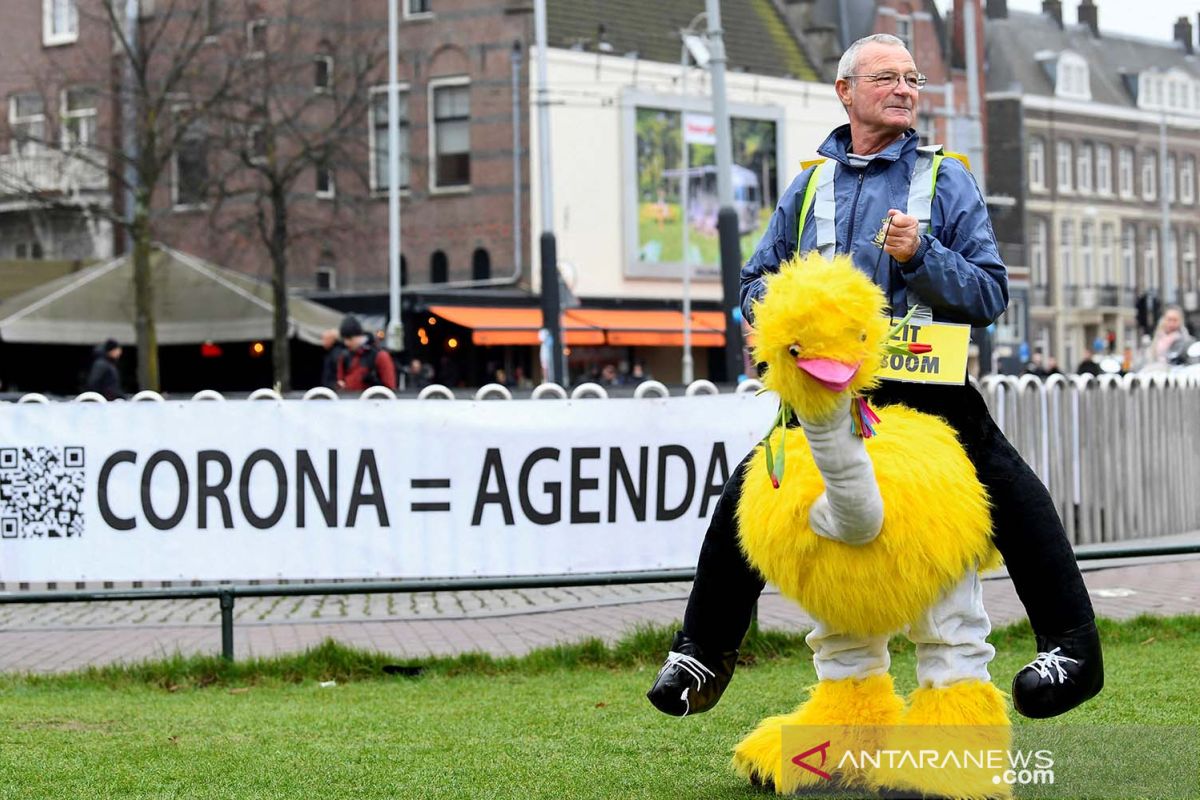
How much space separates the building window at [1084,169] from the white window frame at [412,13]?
131ft

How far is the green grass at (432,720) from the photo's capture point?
18.1ft

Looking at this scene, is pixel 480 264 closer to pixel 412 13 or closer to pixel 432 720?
pixel 412 13

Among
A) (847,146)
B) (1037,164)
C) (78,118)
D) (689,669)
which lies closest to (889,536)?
(689,669)

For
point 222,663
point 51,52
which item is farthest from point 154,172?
point 222,663

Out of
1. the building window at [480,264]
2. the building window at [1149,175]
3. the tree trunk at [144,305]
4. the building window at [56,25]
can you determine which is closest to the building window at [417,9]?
the building window at [480,264]

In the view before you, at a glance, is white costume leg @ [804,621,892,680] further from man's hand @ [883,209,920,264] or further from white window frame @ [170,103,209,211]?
white window frame @ [170,103,209,211]

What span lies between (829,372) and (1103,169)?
7660 cm

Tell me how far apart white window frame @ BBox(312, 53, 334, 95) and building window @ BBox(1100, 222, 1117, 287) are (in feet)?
147

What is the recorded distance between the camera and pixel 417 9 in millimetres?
43719

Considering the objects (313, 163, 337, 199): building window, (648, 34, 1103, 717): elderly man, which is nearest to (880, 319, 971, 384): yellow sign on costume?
(648, 34, 1103, 717): elderly man

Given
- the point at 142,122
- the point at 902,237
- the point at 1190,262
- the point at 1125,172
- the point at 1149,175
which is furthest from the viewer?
the point at 1190,262

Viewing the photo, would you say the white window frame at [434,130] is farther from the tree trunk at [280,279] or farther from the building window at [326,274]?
the tree trunk at [280,279]

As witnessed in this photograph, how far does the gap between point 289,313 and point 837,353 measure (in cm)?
3324

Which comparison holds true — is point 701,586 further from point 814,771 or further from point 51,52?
point 51,52
